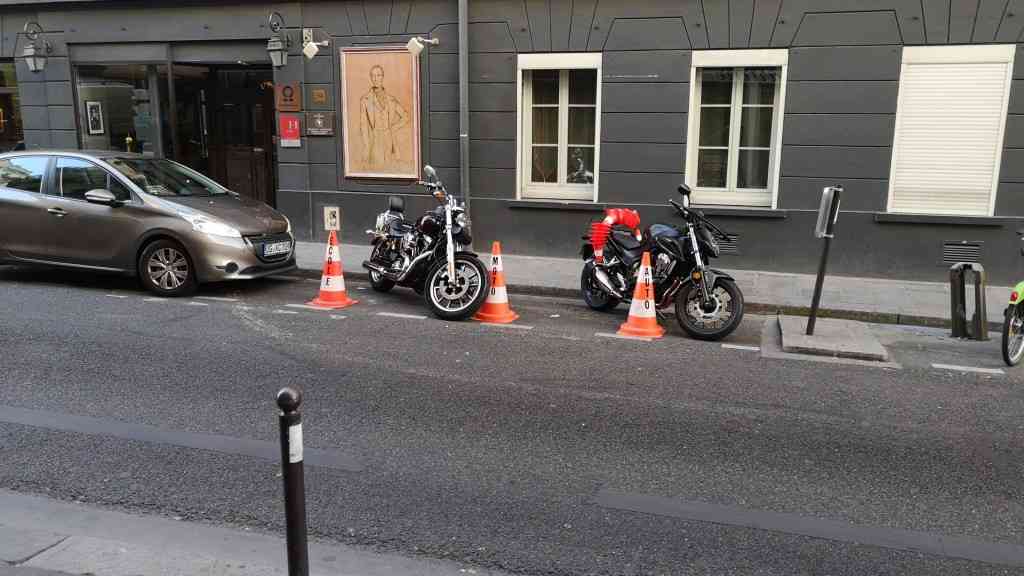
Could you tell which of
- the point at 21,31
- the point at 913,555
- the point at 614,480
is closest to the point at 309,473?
the point at 614,480

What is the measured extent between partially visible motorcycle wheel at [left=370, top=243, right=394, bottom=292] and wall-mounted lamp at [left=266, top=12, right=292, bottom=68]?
4979 mm

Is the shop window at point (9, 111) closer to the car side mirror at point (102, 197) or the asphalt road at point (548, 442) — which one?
the car side mirror at point (102, 197)

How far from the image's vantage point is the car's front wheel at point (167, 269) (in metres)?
8.86

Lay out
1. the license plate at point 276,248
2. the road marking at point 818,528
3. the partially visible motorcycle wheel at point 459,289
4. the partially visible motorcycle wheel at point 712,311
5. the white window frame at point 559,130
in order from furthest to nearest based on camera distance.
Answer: the white window frame at point 559,130 → the license plate at point 276,248 → the partially visible motorcycle wheel at point 459,289 → the partially visible motorcycle wheel at point 712,311 → the road marking at point 818,528

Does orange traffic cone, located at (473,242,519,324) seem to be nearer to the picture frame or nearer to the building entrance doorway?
the building entrance doorway

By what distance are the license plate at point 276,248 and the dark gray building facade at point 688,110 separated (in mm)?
3207

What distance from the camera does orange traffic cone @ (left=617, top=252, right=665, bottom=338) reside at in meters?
7.72

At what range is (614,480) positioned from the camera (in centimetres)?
432

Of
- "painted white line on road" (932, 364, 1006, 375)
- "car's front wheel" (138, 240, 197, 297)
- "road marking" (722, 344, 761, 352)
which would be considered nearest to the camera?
"painted white line on road" (932, 364, 1006, 375)

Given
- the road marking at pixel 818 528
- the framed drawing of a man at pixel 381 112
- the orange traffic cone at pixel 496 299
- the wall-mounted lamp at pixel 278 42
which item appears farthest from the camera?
the wall-mounted lamp at pixel 278 42

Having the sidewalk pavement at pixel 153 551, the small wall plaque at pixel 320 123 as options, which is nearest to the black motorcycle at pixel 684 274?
the sidewalk pavement at pixel 153 551

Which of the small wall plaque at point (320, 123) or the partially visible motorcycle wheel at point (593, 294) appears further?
the small wall plaque at point (320, 123)

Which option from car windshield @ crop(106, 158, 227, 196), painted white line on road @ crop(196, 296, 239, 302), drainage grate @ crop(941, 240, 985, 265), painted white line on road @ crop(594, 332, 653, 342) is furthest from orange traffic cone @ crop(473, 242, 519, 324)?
drainage grate @ crop(941, 240, 985, 265)

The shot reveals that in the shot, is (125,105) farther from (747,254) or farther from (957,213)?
(957,213)
